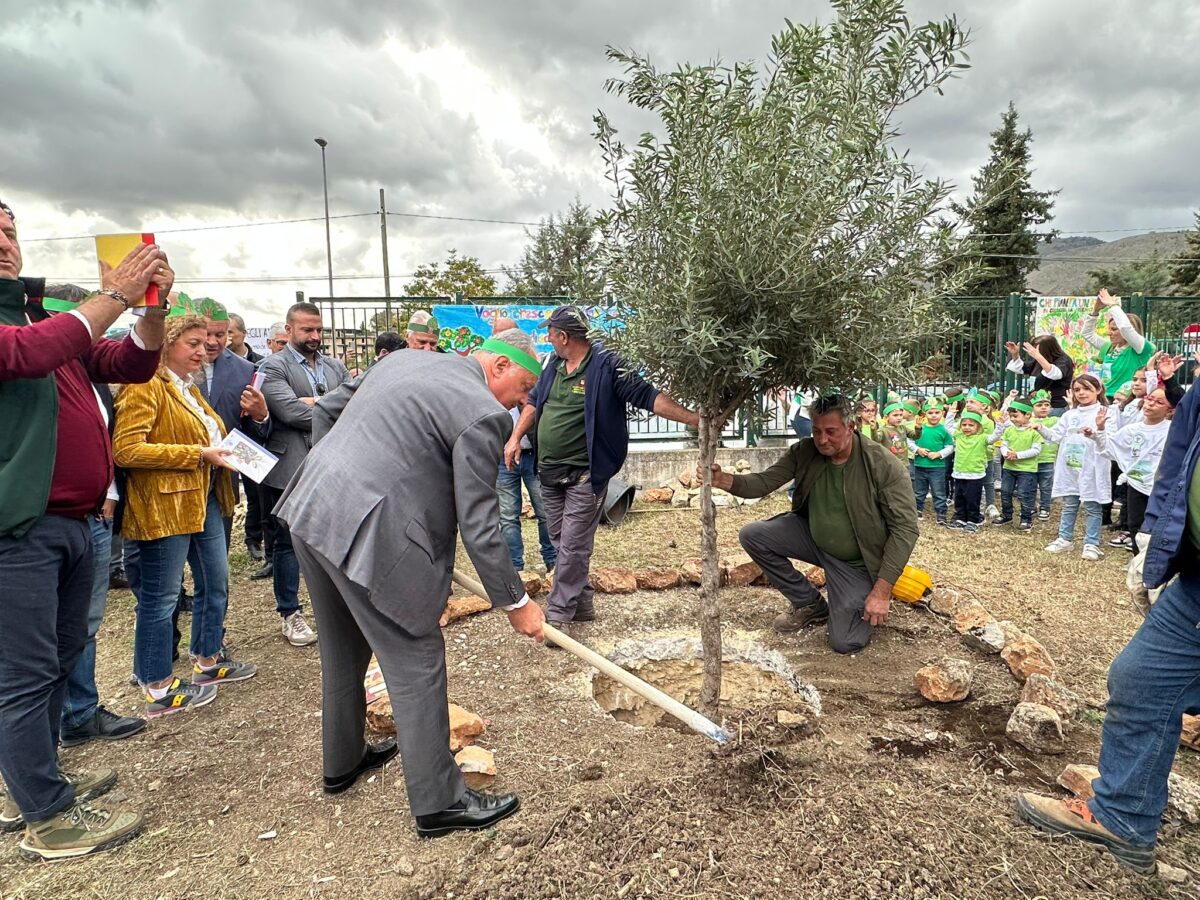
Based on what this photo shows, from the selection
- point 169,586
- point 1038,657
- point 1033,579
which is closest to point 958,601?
point 1038,657

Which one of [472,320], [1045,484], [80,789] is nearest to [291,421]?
[80,789]

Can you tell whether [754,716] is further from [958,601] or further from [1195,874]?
[958,601]

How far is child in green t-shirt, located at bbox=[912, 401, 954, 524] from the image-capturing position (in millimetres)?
7660

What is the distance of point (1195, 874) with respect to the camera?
2.35 meters

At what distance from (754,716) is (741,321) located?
1.80 metres

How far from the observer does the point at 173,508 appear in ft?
11.2

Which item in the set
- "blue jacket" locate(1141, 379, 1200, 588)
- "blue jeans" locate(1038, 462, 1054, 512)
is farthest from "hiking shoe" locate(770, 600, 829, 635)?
"blue jeans" locate(1038, 462, 1054, 512)

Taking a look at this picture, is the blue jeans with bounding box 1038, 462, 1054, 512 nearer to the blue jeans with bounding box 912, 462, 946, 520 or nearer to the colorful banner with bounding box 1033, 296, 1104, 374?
the blue jeans with bounding box 912, 462, 946, 520

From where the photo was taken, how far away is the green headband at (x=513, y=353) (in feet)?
8.95

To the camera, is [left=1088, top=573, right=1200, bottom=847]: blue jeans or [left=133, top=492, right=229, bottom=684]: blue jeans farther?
[left=133, top=492, right=229, bottom=684]: blue jeans

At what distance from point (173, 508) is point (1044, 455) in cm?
820

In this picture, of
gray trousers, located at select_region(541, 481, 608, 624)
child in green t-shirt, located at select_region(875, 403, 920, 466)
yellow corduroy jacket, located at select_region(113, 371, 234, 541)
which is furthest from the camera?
child in green t-shirt, located at select_region(875, 403, 920, 466)

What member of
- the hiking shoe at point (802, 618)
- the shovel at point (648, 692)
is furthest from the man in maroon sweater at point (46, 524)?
the hiking shoe at point (802, 618)

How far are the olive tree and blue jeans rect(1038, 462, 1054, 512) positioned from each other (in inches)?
235
